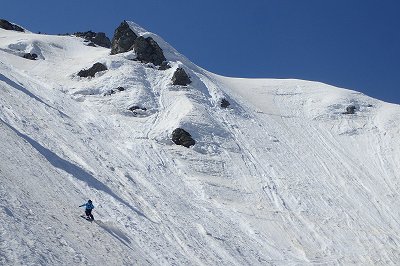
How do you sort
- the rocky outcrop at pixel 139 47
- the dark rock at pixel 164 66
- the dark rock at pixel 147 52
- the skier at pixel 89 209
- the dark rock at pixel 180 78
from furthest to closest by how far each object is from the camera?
1. the rocky outcrop at pixel 139 47
2. the dark rock at pixel 147 52
3. the dark rock at pixel 164 66
4. the dark rock at pixel 180 78
5. the skier at pixel 89 209

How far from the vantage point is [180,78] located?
44281 mm

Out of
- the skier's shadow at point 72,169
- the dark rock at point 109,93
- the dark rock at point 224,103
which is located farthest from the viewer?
the dark rock at point 224,103

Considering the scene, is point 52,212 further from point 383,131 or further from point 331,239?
point 383,131

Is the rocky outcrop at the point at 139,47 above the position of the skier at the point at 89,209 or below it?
above

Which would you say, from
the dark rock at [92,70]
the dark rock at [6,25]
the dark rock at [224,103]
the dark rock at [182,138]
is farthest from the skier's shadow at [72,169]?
the dark rock at [6,25]

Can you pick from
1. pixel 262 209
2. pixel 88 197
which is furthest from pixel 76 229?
pixel 262 209

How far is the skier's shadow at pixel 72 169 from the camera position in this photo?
64.5 ft

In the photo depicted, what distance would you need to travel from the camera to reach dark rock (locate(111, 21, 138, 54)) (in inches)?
2019

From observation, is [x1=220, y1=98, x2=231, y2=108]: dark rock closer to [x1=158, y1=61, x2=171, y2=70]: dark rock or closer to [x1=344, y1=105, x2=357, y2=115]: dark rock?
[x1=158, y1=61, x2=171, y2=70]: dark rock

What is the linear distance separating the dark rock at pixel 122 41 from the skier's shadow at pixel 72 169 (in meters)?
31.1

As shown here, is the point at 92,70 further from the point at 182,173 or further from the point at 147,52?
the point at 182,173

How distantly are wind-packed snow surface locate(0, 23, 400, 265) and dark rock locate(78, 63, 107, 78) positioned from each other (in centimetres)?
104

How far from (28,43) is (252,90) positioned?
25.4 m

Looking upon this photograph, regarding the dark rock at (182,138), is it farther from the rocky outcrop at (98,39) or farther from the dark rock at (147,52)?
the rocky outcrop at (98,39)
